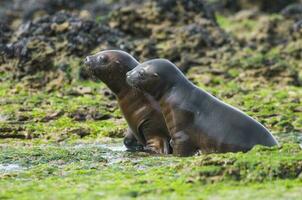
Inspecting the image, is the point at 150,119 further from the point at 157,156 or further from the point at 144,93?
the point at 157,156

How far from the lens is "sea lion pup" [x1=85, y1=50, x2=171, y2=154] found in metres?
11.2

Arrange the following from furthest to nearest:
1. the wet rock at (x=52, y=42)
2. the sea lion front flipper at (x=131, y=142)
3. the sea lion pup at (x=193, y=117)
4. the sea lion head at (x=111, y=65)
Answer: the wet rock at (x=52, y=42), the sea lion head at (x=111, y=65), the sea lion front flipper at (x=131, y=142), the sea lion pup at (x=193, y=117)

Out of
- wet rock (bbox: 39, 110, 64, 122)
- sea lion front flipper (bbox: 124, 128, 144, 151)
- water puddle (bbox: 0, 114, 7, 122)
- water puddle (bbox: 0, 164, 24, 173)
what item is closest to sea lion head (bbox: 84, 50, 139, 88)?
sea lion front flipper (bbox: 124, 128, 144, 151)

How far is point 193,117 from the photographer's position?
Result: 33.6 feet

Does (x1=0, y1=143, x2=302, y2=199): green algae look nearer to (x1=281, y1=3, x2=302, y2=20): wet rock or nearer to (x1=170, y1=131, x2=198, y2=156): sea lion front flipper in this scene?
(x1=170, y1=131, x2=198, y2=156): sea lion front flipper

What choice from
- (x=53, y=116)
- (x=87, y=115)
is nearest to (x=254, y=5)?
(x=87, y=115)

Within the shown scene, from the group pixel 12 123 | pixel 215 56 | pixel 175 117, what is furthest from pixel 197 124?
pixel 215 56

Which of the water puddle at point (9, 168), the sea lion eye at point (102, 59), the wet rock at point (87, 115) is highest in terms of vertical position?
the sea lion eye at point (102, 59)

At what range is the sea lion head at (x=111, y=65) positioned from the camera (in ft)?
38.4

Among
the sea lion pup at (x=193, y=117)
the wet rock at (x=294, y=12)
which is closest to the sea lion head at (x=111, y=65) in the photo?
the sea lion pup at (x=193, y=117)

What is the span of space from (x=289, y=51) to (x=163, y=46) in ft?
12.0

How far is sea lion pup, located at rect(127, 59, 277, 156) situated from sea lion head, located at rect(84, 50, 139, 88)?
864 mm

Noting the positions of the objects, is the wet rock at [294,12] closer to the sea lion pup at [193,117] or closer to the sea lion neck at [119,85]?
the sea lion neck at [119,85]

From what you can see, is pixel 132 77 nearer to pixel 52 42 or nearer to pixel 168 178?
pixel 168 178
